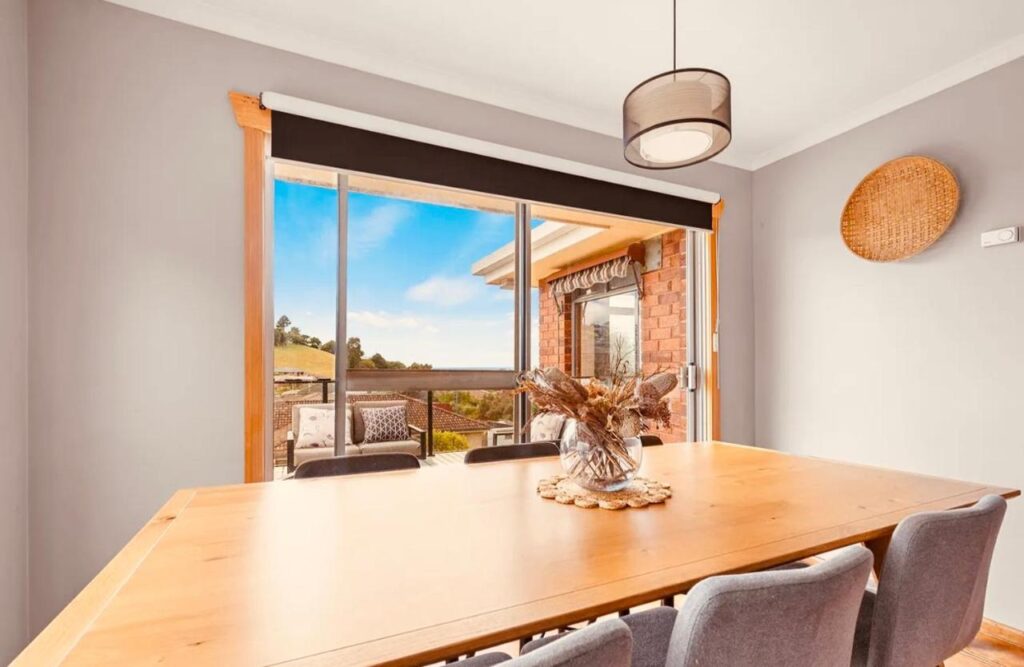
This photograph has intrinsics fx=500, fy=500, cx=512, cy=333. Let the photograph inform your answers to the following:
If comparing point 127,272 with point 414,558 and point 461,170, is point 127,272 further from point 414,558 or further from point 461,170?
point 414,558

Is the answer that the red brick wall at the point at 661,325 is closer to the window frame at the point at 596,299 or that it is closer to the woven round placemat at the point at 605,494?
the window frame at the point at 596,299

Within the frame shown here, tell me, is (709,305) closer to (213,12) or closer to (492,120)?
(492,120)

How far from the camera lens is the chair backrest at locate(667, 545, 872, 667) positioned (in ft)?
2.43

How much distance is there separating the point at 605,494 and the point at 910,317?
89.3 inches

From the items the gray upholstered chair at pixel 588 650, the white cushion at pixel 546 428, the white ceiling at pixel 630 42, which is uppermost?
the white ceiling at pixel 630 42

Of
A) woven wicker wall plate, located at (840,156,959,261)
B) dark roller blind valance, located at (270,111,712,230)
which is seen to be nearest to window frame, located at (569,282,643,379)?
dark roller blind valance, located at (270,111,712,230)

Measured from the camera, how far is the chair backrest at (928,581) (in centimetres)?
103

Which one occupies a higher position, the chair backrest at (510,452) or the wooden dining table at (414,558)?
the wooden dining table at (414,558)

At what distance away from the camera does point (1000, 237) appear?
2.26 meters

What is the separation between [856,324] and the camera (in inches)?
113

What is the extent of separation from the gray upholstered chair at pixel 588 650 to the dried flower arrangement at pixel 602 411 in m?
0.74

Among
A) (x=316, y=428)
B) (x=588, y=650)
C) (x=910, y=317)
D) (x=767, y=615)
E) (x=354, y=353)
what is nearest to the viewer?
(x=588, y=650)

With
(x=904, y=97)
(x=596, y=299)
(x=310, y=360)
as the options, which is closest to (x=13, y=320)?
(x=310, y=360)

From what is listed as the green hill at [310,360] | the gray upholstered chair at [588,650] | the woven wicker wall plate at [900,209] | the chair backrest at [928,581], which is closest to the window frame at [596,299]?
the woven wicker wall plate at [900,209]
